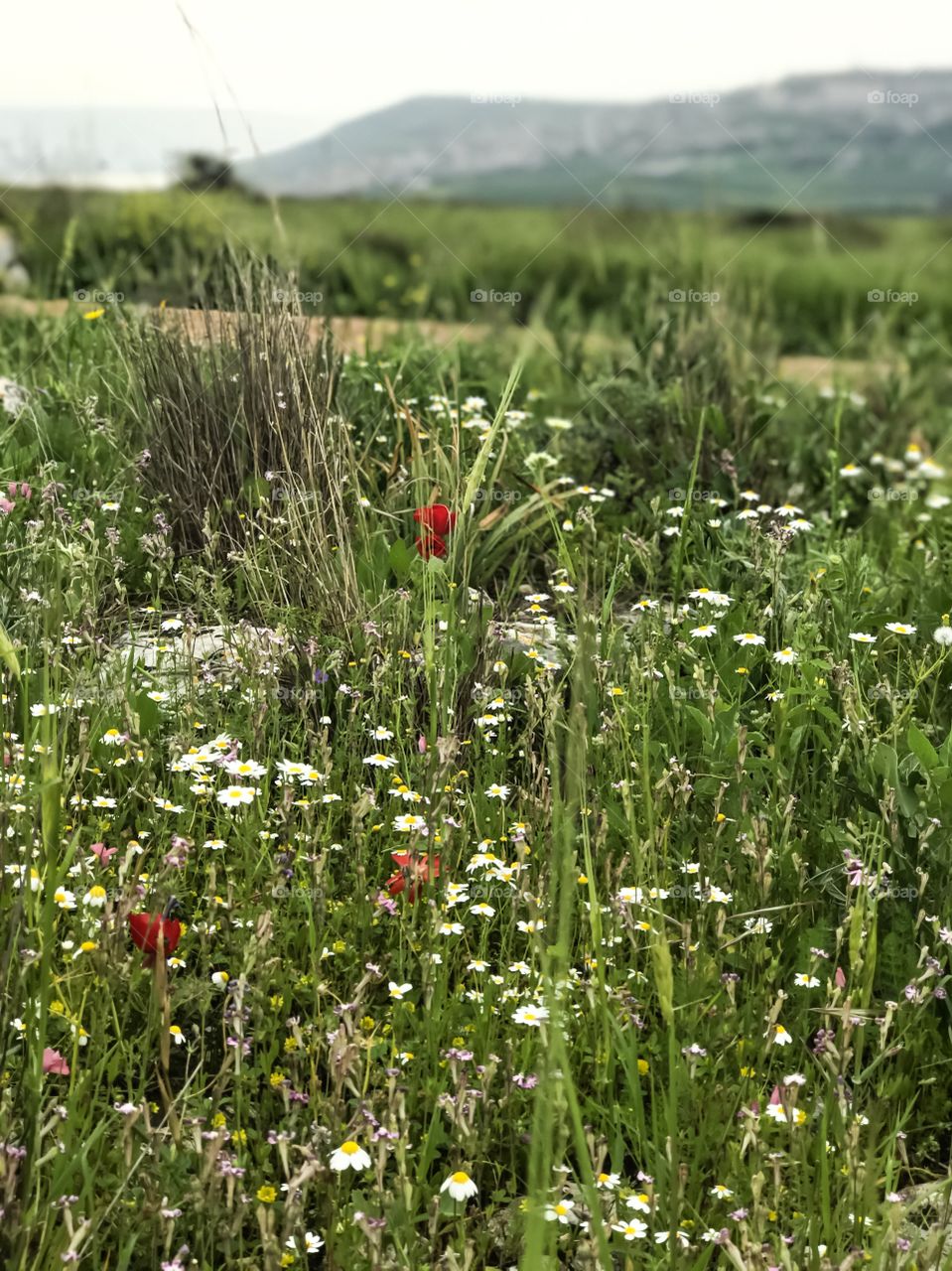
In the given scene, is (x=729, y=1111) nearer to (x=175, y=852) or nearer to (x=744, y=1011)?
(x=744, y=1011)

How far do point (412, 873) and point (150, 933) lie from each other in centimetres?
44

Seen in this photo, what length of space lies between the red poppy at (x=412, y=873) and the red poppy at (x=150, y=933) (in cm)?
38

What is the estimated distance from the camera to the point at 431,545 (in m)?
3.42

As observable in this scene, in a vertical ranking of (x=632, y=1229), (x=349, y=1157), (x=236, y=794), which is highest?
(x=236, y=794)

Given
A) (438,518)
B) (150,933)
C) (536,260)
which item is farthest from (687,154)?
(150,933)

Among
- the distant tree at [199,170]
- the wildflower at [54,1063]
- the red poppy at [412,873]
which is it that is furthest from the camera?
the distant tree at [199,170]

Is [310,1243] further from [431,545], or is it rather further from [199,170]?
[199,170]

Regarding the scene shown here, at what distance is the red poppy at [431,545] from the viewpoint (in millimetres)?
3289

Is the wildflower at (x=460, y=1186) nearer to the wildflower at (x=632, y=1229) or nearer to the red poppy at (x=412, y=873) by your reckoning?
the wildflower at (x=632, y=1229)

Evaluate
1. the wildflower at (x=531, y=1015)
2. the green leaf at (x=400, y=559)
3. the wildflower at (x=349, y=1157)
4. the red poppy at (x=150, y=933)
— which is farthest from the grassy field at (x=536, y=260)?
the wildflower at (x=349, y=1157)

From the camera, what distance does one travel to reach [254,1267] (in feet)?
5.97

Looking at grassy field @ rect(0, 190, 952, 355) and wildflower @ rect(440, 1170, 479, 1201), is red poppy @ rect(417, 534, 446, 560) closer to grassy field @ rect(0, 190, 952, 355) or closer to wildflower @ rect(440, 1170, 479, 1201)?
wildflower @ rect(440, 1170, 479, 1201)

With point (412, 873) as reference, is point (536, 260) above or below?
above

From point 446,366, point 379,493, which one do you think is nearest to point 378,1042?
point 379,493
